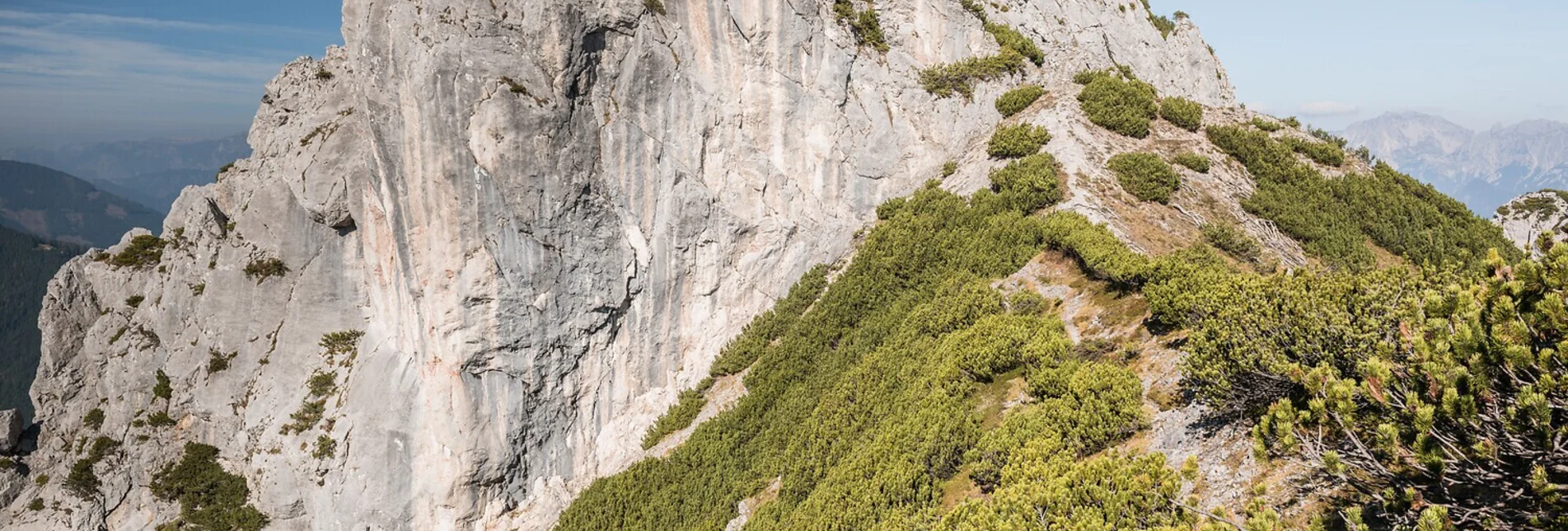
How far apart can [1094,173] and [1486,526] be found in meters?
19.7

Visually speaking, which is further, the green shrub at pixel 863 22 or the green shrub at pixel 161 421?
the green shrub at pixel 161 421

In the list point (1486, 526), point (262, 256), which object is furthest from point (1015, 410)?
point (262, 256)

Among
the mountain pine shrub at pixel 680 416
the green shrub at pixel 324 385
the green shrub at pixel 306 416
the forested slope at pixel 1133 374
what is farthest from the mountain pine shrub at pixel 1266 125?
the green shrub at pixel 306 416

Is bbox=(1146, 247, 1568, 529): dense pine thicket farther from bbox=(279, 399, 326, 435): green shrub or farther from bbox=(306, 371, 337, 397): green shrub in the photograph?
bbox=(279, 399, 326, 435): green shrub

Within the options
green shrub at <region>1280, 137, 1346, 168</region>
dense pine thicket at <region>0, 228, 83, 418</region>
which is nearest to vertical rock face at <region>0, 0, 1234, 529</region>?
green shrub at <region>1280, 137, 1346, 168</region>

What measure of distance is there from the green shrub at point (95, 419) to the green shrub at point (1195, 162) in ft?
172

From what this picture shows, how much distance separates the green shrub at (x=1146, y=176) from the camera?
74.9ft

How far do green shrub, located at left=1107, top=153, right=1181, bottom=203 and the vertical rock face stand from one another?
7523 mm

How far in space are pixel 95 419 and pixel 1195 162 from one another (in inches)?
2101

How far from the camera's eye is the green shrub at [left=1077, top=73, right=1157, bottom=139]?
1038 inches

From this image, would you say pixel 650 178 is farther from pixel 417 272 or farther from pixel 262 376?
pixel 262 376

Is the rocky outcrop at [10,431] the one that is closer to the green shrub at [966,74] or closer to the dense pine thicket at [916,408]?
the dense pine thicket at [916,408]

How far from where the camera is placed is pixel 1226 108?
29.1 m

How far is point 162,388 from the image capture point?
3559cm
